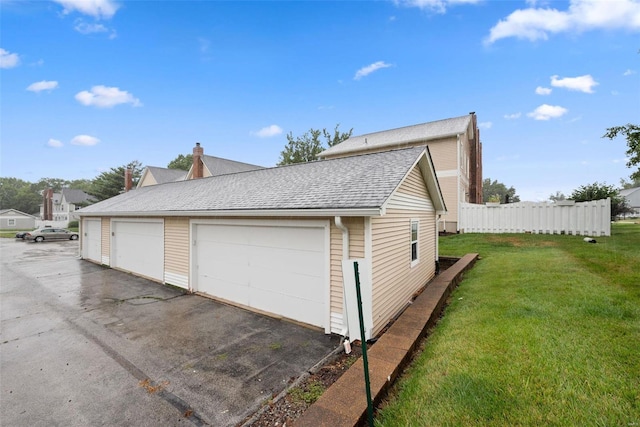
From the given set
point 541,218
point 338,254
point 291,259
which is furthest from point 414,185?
point 541,218

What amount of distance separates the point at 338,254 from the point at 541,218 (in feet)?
47.6

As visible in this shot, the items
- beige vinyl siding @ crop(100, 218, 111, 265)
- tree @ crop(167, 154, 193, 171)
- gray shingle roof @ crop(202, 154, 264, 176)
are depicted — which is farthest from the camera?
tree @ crop(167, 154, 193, 171)

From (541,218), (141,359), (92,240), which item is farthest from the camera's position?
(541,218)

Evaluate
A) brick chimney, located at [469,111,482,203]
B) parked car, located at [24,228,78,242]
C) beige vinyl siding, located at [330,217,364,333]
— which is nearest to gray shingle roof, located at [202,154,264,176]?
parked car, located at [24,228,78,242]

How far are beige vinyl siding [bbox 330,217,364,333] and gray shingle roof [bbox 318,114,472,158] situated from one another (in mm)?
14540

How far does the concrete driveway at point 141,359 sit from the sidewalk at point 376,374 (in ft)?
3.12

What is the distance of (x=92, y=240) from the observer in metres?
13.8

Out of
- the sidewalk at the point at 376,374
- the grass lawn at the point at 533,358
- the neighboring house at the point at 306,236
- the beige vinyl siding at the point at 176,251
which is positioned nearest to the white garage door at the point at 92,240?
the neighboring house at the point at 306,236

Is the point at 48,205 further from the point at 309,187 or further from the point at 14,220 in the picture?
the point at 309,187

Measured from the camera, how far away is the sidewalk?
2.65m

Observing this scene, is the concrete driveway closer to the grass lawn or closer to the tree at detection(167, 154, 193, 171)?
the grass lawn

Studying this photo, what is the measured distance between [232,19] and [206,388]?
46.9 feet

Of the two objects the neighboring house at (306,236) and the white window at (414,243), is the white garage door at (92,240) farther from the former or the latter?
the white window at (414,243)

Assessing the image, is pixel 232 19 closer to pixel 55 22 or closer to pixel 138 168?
pixel 55 22
